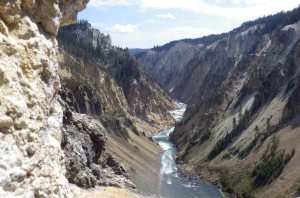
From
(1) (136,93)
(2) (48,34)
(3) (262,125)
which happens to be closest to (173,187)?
(3) (262,125)

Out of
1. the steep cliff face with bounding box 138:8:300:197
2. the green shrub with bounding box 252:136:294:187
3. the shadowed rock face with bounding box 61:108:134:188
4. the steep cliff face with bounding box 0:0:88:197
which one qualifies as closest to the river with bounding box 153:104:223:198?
the steep cliff face with bounding box 138:8:300:197

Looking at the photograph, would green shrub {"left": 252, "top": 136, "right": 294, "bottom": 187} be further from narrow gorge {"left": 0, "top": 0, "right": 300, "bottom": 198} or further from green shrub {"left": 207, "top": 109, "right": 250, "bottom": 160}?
green shrub {"left": 207, "top": 109, "right": 250, "bottom": 160}

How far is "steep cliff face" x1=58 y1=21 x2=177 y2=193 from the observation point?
306 ft

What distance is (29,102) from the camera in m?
16.9

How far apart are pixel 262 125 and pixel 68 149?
279 ft

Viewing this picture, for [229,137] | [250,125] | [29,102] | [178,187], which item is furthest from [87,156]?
[250,125]

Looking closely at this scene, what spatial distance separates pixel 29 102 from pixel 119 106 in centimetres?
13634

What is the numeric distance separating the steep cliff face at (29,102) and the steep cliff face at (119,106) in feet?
69.7

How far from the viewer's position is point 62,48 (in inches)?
5531

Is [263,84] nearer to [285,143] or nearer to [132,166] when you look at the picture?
[285,143]

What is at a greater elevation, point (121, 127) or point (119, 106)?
point (119, 106)

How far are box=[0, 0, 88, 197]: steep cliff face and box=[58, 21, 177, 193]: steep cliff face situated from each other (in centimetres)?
2123

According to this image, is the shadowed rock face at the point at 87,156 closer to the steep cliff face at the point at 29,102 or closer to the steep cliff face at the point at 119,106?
the steep cliff face at the point at 119,106

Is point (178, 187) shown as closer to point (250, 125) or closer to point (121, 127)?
point (121, 127)
